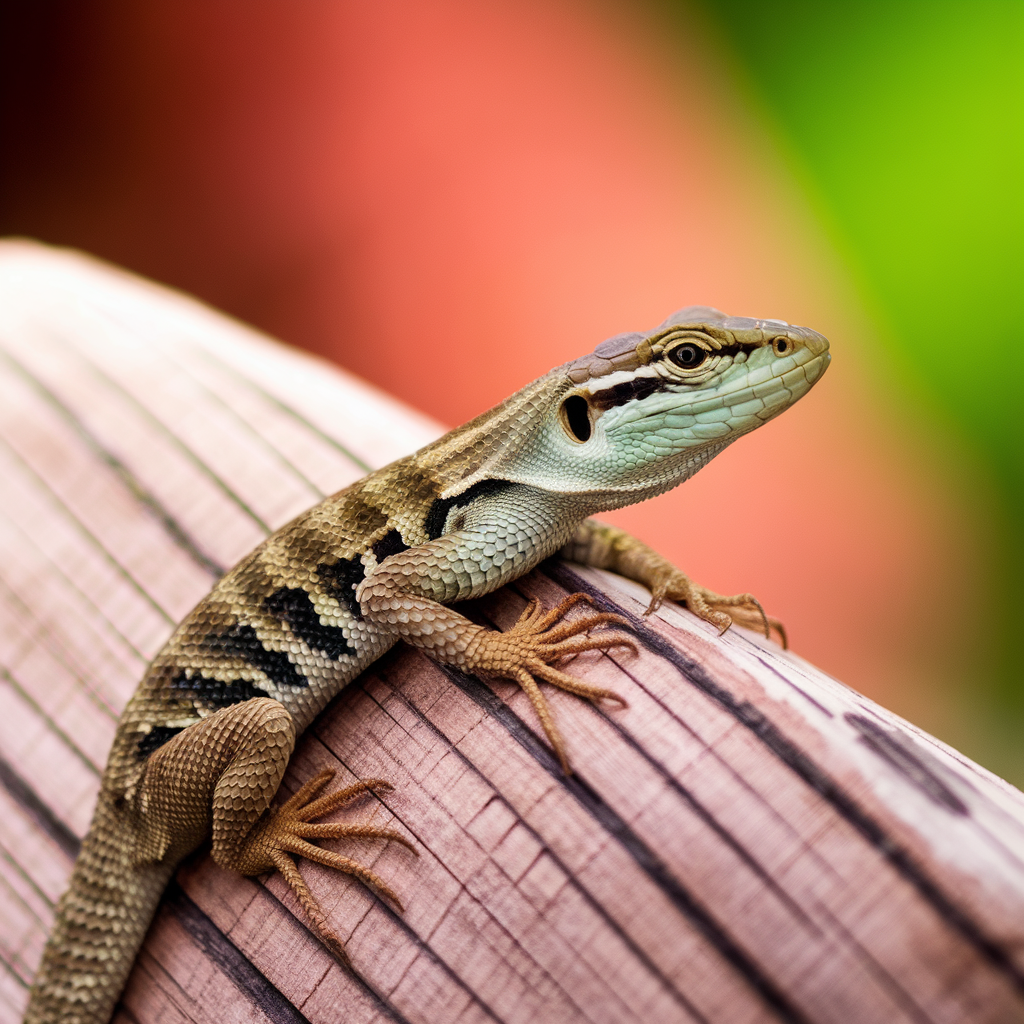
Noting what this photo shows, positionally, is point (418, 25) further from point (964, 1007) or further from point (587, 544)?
point (964, 1007)

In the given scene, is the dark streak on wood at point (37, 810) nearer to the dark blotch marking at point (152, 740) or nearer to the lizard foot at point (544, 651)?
the dark blotch marking at point (152, 740)

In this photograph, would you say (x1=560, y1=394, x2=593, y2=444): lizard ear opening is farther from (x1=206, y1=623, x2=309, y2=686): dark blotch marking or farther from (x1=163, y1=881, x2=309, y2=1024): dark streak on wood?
(x1=163, y1=881, x2=309, y2=1024): dark streak on wood

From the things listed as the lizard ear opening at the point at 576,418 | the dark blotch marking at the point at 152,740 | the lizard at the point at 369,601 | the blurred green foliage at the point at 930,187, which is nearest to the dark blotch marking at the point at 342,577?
the lizard at the point at 369,601

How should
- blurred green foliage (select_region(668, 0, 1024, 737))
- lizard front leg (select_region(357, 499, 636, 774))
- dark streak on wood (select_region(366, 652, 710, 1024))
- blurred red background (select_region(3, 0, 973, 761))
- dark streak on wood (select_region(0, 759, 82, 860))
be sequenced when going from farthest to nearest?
1. blurred red background (select_region(3, 0, 973, 761))
2. blurred green foliage (select_region(668, 0, 1024, 737))
3. dark streak on wood (select_region(0, 759, 82, 860))
4. lizard front leg (select_region(357, 499, 636, 774))
5. dark streak on wood (select_region(366, 652, 710, 1024))

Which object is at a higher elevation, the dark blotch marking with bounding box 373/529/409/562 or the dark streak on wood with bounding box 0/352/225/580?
the dark streak on wood with bounding box 0/352/225/580

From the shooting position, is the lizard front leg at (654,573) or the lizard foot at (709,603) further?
the lizard front leg at (654,573)

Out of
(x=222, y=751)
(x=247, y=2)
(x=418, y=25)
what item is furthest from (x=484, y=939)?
(x=247, y=2)

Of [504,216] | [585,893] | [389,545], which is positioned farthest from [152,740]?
[504,216]

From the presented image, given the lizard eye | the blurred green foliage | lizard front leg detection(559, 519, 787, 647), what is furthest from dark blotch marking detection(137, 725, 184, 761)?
the blurred green foliage

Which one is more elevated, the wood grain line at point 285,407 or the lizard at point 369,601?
the wood grain line at point 285,407

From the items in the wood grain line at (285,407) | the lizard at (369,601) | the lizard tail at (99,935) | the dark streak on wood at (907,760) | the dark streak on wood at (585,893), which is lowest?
the dark streak on wood at (907,760)
